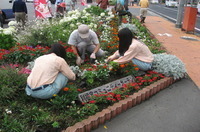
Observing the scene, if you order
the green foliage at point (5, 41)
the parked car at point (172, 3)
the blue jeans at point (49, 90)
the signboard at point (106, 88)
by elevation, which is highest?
the parked car at point (172, 3)

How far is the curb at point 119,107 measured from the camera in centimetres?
299

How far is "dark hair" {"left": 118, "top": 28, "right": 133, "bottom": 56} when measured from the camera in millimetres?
4395

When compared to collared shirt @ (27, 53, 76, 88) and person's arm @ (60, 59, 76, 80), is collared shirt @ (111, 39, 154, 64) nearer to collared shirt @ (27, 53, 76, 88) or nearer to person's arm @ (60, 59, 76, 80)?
person's arm @ (60, 59, 76, 80)

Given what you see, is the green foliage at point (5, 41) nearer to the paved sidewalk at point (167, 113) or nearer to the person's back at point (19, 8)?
the paved sidewalk at point (167, 113)

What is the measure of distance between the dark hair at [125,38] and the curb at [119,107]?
3.21 feet

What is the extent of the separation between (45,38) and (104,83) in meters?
2.58

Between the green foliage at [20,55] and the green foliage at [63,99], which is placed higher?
the green foliage at [20,55]

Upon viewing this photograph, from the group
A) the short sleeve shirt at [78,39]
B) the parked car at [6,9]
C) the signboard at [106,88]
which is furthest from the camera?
the parked car at [6,9]

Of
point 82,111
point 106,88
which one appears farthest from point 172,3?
point 82,111

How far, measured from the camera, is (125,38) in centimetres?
442

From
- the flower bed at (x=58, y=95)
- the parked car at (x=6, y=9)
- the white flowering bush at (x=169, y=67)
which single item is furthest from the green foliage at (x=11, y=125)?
the parked car at (x=6, y=9)

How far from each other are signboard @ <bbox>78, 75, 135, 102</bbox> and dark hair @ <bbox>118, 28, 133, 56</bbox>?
0.63 m

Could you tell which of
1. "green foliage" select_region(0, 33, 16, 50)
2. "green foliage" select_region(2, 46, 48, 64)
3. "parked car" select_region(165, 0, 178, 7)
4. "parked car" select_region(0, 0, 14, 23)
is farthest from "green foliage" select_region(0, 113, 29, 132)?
"parked car" select_region(165, 0, 178, 7)

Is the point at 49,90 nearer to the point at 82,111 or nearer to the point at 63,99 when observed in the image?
the point at 63,99
